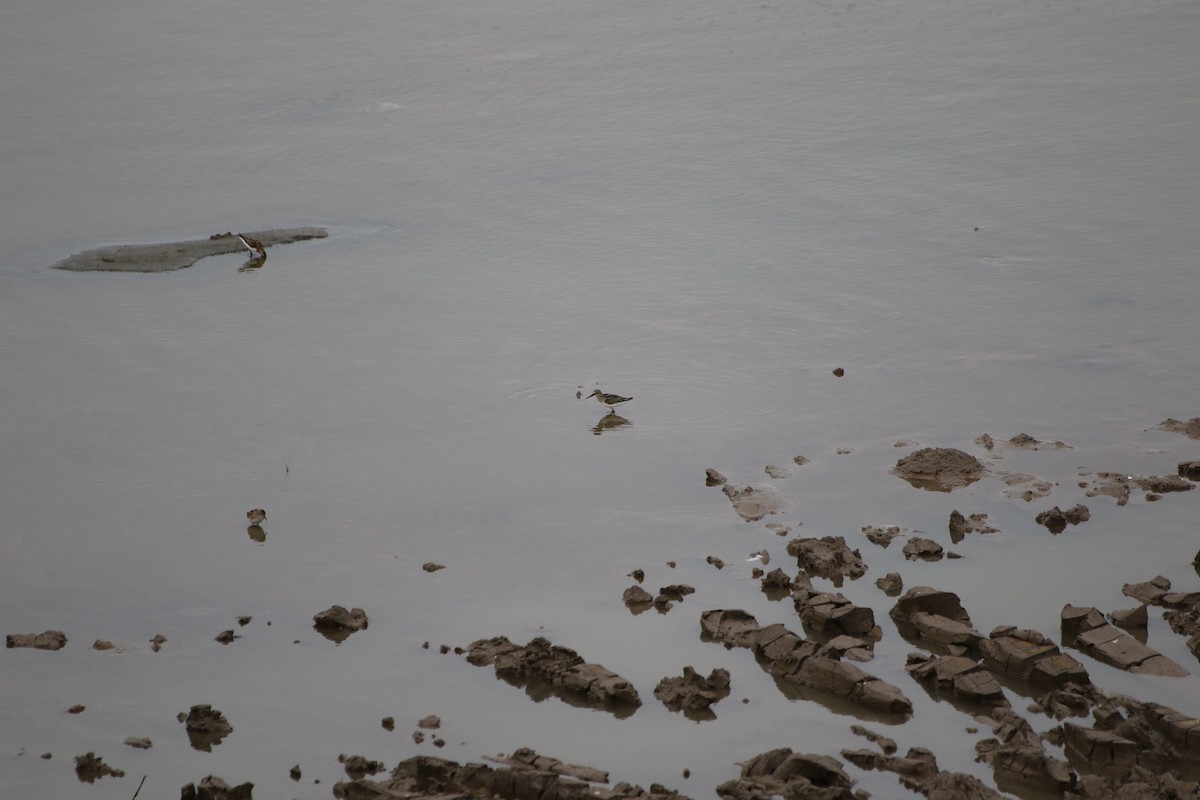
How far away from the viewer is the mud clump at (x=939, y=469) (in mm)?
4688

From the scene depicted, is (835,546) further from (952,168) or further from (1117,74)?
(1117,74)

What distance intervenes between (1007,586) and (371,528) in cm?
210

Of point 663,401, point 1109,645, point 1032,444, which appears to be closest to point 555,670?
point 1109,645

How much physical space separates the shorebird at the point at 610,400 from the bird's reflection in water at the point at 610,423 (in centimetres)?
4

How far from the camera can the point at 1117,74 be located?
32.0 ft

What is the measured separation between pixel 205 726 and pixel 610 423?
89.1 inches

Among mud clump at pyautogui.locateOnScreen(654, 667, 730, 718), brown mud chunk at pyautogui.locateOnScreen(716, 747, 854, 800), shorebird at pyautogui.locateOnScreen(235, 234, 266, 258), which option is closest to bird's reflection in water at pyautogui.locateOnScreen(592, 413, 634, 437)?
mud clump at pyautogui.locateOnScreen(654, 667, 730, 718)

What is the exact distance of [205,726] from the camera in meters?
3.48

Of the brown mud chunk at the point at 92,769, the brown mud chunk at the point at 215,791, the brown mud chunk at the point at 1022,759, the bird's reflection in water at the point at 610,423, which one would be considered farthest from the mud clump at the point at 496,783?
the bird's reflection in water at the point at 610,423

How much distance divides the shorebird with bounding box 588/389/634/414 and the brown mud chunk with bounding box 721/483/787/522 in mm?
808

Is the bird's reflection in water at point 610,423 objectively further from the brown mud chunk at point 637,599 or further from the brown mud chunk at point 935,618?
the brown mud chunk at point 935,618

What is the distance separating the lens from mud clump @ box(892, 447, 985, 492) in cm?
469

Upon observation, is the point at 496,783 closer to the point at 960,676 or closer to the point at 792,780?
the point at 792,780

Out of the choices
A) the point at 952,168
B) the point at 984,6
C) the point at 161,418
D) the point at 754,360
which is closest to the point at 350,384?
the point at 161,418
